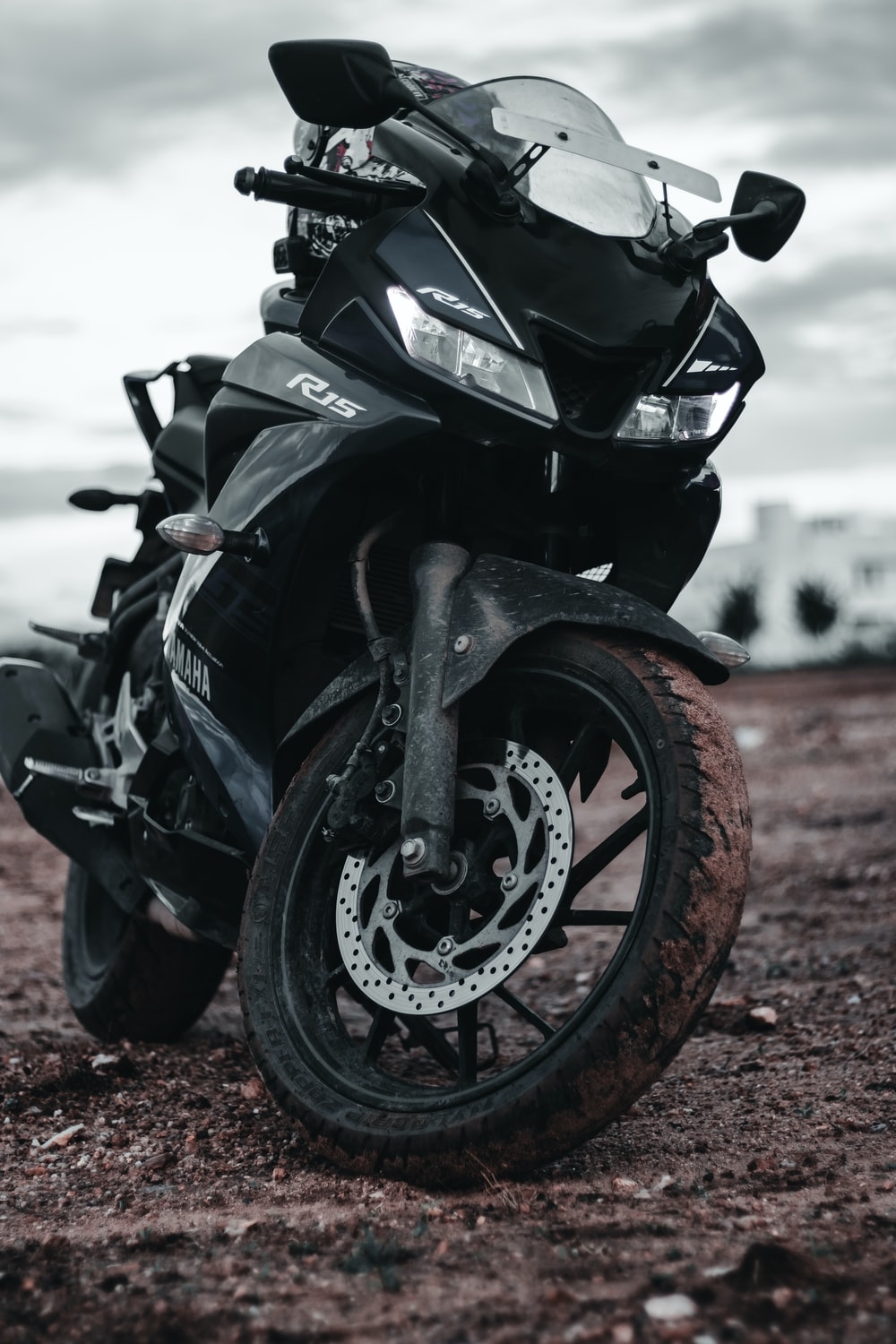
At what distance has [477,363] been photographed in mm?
2395

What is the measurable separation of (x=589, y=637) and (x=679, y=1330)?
3.66 ft

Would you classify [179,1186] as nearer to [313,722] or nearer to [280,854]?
[280,854]

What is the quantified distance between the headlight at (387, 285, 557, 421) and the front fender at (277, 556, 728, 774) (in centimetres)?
29

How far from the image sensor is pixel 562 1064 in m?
2.05

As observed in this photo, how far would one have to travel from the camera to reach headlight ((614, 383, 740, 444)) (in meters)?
2.48

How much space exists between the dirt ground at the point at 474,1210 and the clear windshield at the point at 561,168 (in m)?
1.64

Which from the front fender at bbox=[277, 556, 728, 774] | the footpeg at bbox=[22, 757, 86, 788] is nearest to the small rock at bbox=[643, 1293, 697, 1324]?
the front fender at bbox=[277, 556, 728, 774]

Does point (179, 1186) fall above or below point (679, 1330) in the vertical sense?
below

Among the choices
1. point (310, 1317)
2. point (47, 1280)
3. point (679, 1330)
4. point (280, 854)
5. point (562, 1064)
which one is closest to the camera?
point (679, 1330)

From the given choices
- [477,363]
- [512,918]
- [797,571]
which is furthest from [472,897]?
[797,571]

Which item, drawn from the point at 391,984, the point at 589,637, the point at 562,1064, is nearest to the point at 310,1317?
the point at 562,1064

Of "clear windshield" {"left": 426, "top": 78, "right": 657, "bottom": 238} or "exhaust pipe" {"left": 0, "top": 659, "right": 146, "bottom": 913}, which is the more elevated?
"clear windshield" {"left": 426, "top": 78, "right": 657, "bottom": 238}

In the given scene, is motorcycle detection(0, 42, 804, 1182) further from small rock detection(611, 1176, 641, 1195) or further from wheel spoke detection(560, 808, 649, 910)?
small rock detection(611, 1176, 641, 1195)

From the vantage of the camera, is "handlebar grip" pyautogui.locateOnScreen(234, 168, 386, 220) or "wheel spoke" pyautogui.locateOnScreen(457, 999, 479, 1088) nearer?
"wheel spoke" pyautogui.locateOnScreen(457, 999, 479, 1088)
